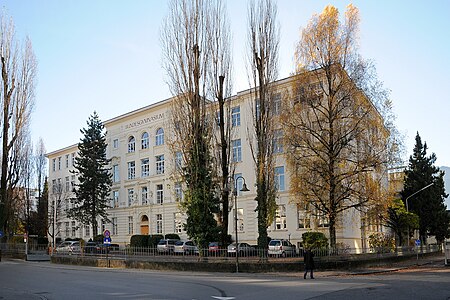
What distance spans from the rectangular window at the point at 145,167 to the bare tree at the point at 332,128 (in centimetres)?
3421

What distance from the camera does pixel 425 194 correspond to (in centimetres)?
5850


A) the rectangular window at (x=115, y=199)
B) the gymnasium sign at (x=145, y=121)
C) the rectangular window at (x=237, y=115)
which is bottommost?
the rectangular window at (x=115, y=199)

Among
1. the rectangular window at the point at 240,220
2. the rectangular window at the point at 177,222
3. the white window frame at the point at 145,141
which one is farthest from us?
the white window frame at the point at 145,141

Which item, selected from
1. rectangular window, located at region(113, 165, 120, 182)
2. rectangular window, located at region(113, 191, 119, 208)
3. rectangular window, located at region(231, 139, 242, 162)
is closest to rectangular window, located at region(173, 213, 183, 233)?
rectangular window, located at region(231, 139, 242, 162)

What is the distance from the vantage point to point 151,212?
6134 cm

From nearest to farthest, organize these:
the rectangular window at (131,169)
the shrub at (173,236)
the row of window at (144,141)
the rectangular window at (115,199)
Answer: the shrub at (173,236) < the row of window at (144,141) < the rectangular window at (131,169) < the rectangular window at (115,199)

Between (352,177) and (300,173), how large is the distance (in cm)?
325

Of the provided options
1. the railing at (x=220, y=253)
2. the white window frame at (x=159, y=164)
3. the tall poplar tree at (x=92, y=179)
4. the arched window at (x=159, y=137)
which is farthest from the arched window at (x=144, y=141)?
the railing at (x=220, y=253)

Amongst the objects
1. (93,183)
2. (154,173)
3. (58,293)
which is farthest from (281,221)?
(58,293)

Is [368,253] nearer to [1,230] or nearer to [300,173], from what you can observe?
[300,173]

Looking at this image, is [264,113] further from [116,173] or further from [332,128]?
[116,173]

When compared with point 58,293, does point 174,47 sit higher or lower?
higher

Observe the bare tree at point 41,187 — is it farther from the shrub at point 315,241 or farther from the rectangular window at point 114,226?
the shrub at point 315,241

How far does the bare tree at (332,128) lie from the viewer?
100 ft
